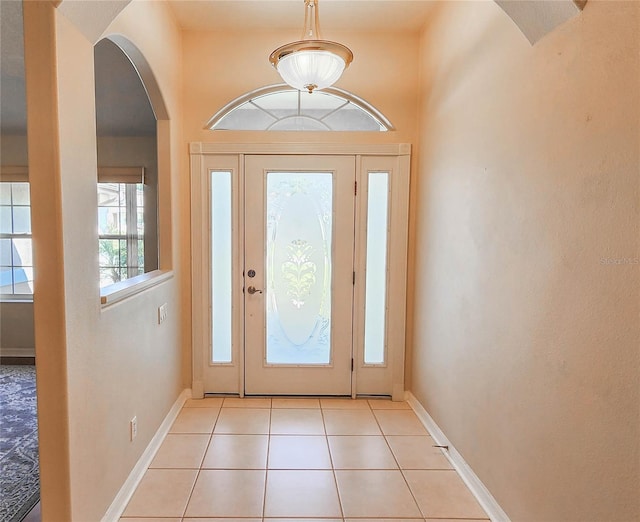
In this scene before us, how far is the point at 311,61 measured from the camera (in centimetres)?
194

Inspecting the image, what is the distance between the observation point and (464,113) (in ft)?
7.11

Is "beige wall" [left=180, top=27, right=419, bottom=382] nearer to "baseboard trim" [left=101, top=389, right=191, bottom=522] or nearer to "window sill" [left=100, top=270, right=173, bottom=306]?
"window sill" [left=100, top=270, right=173, bottom=306]

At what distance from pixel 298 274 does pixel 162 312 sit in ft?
3.58

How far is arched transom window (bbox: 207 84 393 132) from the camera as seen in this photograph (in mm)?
2979

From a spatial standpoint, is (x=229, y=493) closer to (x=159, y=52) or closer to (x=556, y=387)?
(x=556, y=387)

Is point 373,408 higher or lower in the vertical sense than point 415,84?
lower

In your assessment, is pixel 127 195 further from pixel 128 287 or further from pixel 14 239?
pixel 128 287

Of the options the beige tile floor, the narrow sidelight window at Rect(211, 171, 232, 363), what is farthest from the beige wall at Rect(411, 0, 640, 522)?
the narrow sidelight window at Rect(211, 171, 232, 363)

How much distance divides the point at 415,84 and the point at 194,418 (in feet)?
10.2

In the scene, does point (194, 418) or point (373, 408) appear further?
point (373, 408)

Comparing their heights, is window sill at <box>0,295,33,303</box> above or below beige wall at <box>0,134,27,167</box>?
below

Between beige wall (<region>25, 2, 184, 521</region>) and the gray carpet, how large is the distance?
48 centimetres

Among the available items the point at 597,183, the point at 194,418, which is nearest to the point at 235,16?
the point at 597,183

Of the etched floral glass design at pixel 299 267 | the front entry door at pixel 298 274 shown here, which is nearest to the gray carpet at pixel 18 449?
the front entry door at pixel 298 274
